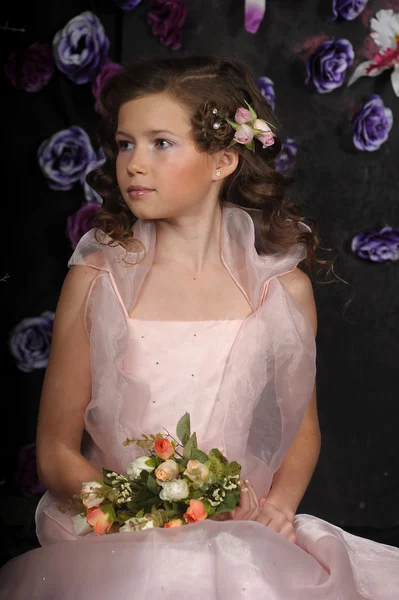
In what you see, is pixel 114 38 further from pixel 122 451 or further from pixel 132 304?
pixel 122 451

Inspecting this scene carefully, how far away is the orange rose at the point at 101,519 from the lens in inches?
87.7

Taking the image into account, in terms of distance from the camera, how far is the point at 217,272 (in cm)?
281

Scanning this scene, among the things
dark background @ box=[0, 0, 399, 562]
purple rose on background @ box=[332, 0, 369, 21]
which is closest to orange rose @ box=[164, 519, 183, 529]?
dark background @ box=[0, 0, 399, 562]

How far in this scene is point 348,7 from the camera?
3.59m

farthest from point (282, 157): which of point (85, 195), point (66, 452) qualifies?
point (66, 452)

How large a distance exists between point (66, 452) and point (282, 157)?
1515 mm

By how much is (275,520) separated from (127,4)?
191 centimetres

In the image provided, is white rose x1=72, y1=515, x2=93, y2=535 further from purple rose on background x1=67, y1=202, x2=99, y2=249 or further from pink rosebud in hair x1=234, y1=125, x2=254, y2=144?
purple rose on background x1=67, y1=202, x2=99, y2=249

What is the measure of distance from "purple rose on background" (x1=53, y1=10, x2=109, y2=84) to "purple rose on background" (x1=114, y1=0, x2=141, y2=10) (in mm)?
94

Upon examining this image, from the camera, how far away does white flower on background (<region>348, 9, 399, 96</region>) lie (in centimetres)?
363

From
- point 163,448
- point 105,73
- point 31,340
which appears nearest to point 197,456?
point 163,448

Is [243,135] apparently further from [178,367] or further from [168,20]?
[168,20]

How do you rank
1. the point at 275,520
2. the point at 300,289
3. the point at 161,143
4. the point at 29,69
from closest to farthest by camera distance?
1. the point at 275,520
2. the point at 161,143
3. the point at 300,289
4. the point at 29,69

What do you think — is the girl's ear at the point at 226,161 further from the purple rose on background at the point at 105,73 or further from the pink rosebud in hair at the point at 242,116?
the purple rose on background at the point at 105,73
